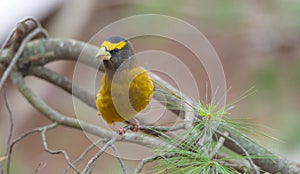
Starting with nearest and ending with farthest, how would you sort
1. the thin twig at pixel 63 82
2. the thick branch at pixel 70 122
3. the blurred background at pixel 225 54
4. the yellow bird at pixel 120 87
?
1. the thick branch at pixel 70 122
2. the yellow bird at pixel 120 87
3. the thin twig at pixel 63 82
4. the blurred background at pixel 225 54

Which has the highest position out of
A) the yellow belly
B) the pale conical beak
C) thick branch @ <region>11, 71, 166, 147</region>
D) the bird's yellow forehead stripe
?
the bird's yellow forehead stripe

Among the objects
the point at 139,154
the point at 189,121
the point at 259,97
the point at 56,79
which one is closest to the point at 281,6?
the point at 259,97

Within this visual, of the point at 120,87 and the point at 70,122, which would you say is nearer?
the point at 120,87

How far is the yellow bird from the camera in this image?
148 cm

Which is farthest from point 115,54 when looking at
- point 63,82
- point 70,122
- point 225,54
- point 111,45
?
point 225,54

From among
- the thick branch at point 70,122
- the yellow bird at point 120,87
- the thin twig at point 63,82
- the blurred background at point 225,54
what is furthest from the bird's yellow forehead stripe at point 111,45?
the blurred background at point 225,54

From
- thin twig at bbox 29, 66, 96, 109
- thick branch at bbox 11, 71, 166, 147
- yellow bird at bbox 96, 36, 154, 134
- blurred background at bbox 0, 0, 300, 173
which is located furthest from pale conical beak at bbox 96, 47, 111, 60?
blurred background at bbox 0, 0, 300, 173

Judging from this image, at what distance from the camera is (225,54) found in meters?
4.11

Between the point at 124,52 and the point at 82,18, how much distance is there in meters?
1.84

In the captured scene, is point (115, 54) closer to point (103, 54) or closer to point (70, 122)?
point (103, 54)

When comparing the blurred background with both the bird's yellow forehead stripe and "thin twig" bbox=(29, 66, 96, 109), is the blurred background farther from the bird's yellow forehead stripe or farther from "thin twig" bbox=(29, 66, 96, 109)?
the bird's yellow forehead stripe

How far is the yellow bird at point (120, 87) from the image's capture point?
1.48 m

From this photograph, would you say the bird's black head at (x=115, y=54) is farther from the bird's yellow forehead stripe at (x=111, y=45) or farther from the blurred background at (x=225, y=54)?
the blurred background at (x=225, y=54)

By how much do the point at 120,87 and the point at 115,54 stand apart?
97mm
